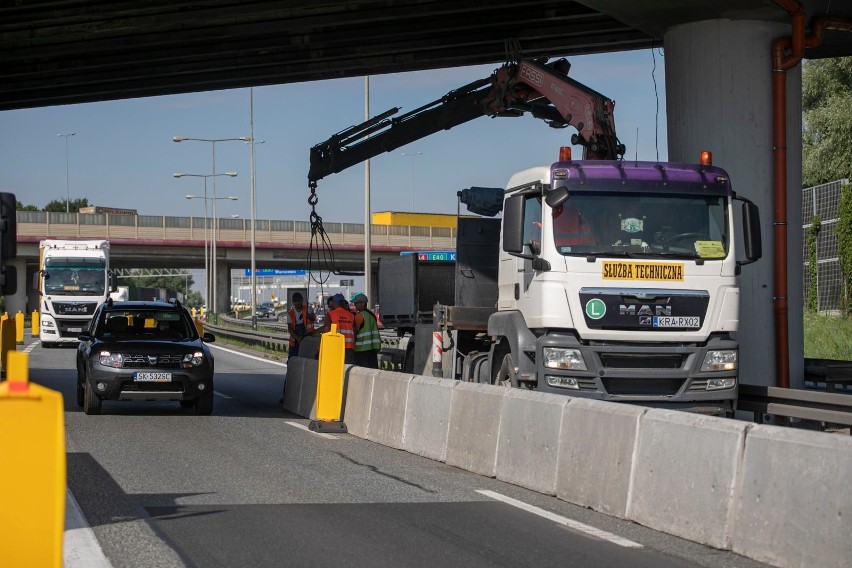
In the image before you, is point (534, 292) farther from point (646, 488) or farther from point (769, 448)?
point (769, 448)

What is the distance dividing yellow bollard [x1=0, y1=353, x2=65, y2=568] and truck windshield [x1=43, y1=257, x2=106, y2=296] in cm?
3600

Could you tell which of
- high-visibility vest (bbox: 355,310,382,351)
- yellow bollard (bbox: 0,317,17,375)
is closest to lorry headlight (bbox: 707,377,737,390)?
high-visibility vest (bbox: 355,310,382,351)

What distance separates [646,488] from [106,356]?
31.7 feet

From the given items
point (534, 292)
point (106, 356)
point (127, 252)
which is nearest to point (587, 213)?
point (534, 292)

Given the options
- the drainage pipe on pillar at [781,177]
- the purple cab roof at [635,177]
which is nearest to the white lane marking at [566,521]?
the purple cab roof at [635,177]

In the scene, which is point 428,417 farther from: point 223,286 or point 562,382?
point 223,286

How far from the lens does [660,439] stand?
28.3 feet

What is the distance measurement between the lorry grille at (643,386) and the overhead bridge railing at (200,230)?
197ft

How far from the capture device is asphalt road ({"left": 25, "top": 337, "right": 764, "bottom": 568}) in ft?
24.2

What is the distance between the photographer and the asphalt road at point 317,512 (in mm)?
7371

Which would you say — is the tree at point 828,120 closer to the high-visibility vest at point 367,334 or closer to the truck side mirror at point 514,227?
the high-visibility vest at point 367,334

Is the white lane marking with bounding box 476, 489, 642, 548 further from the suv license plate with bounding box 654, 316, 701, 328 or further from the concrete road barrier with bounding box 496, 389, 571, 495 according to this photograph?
the suv license plate with bounding box 654, 316, 701, 328

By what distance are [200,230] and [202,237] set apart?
619mm

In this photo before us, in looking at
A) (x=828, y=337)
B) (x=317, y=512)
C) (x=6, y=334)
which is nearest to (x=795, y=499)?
(x=317, y=512)
